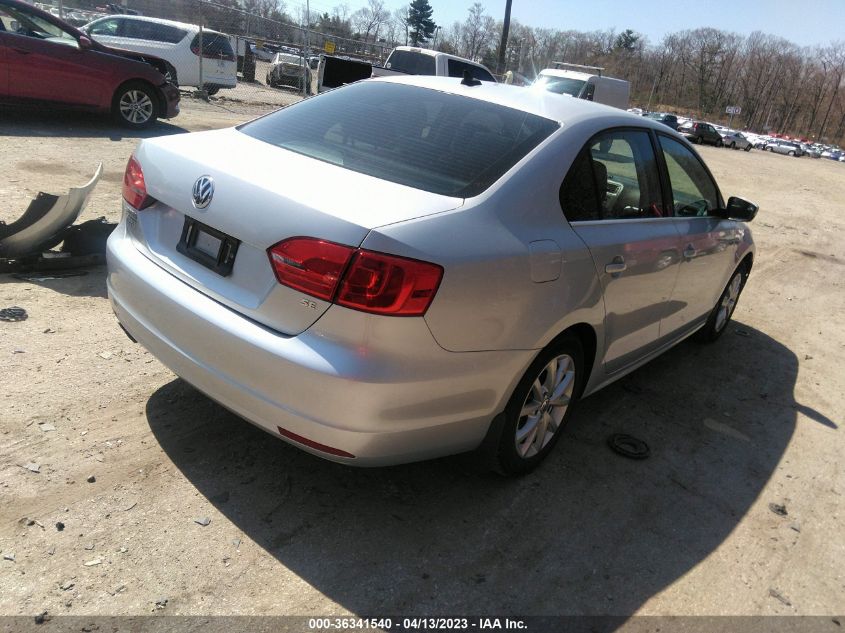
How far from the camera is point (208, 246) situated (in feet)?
8.78

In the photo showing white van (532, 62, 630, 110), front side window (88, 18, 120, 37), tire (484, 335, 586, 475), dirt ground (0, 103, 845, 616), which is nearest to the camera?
dirt ground (0, 103, 845, 616)

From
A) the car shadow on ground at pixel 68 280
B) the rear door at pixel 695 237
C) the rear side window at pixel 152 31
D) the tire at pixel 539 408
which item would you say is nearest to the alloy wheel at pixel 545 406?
the tire at pixel 539 408

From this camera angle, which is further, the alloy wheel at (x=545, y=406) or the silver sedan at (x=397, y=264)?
the alloy wheel at (x=545, y=406)

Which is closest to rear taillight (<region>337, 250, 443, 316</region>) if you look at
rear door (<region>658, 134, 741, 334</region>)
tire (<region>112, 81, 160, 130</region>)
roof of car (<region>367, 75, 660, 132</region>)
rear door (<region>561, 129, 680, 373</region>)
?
rear door (<region>561, 129, 680, 373</region>)

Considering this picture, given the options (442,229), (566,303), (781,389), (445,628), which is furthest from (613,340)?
(781,389)

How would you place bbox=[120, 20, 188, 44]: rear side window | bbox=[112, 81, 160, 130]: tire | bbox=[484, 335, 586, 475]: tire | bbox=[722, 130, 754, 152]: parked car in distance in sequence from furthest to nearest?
1. bbox=[722, 130, 754, 152]: parked car in distance
2. bbox=[120, 20, 188, 44]: rear side window
3. bbox=[112, 81, 160, 130]: tire
4. bbox=[484, 335, 586, 475]: tire

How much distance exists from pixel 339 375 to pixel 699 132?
51.1 metres

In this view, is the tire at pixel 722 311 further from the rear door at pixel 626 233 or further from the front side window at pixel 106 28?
the front side window at pixel 106 28

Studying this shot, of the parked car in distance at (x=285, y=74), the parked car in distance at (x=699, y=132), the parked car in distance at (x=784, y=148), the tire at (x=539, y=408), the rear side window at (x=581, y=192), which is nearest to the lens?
the tire at (x=539, y=408)

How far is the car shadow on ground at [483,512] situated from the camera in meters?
2.59

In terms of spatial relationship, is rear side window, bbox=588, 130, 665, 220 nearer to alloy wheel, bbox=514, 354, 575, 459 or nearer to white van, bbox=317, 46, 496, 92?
alloy wheel, bbox=514, 354, 575, 459

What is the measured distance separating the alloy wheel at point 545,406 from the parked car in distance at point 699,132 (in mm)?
Answer: 47926

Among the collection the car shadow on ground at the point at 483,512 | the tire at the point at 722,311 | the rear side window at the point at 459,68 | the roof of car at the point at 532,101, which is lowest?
the car shadow on ground at the point at 483,512

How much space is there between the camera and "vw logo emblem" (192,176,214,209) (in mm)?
2658
